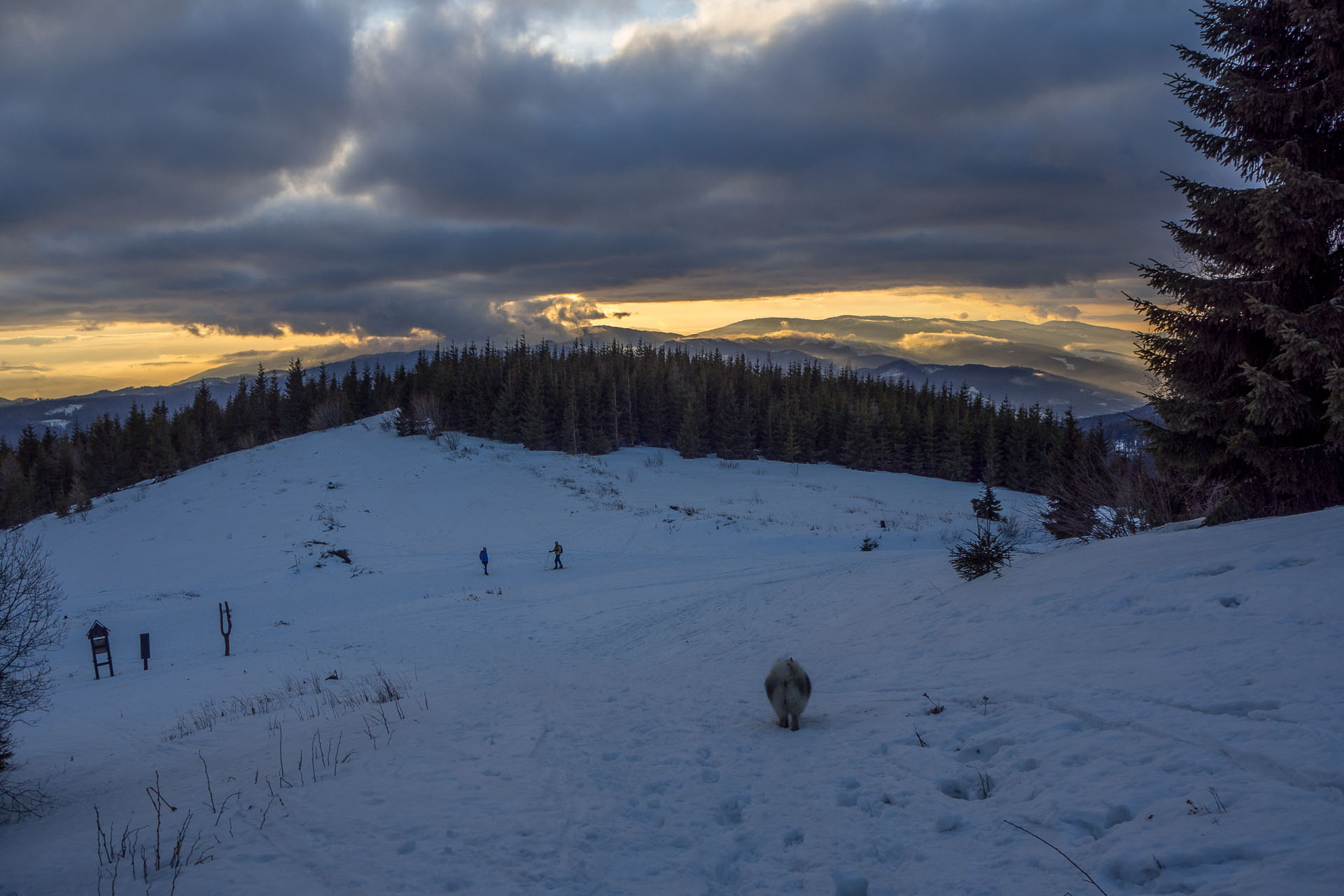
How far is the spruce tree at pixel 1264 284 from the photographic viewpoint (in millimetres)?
10477

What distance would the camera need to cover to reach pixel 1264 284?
11.3 metres

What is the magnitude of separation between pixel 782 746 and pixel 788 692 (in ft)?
2.21

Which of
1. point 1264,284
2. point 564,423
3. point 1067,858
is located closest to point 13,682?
point 1067,858

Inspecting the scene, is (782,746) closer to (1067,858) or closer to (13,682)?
(1067,858)

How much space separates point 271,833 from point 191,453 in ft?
292

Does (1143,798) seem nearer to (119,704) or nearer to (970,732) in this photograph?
(970,732)

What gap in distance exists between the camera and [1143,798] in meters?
4.59

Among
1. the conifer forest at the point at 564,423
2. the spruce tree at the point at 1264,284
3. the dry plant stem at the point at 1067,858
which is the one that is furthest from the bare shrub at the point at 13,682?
the conifer forest at the point at 564,423

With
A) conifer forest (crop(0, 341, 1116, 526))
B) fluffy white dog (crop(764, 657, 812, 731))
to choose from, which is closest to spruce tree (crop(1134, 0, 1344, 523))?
fluffy white dog (crop(764, 657, 812, 731))

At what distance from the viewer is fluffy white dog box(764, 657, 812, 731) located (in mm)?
7793

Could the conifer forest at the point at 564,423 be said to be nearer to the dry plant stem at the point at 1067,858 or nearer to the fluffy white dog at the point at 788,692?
the fluffy white dog at the point at 788,692

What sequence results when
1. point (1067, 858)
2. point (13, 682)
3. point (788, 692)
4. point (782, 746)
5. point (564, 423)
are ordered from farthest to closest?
point (564, 423) → point (13, 682) → point (788, 692) → point (782, 746) → point (1067, 858)

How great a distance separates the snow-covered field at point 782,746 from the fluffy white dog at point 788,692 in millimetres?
301

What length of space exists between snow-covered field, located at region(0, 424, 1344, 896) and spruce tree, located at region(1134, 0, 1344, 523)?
89.4 inches
